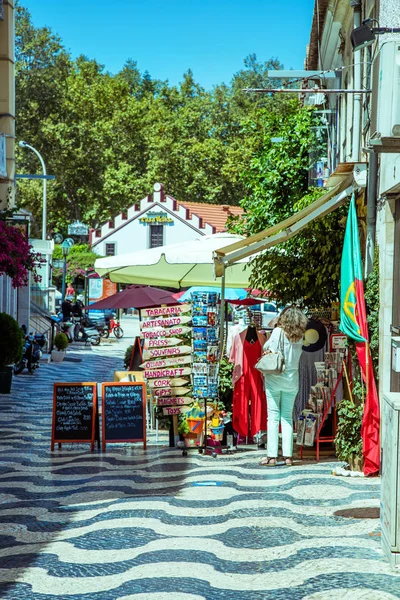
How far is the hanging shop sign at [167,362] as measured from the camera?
449 inches

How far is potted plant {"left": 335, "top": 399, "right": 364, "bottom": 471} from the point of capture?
9.51 metres

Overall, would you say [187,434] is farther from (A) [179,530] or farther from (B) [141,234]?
(B) [141,234]

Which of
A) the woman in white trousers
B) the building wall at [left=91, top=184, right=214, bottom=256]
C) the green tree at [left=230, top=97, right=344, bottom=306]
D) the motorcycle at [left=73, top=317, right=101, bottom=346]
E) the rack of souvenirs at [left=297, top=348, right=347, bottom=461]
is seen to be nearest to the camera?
the woman in white trousers

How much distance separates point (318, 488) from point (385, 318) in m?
1.80

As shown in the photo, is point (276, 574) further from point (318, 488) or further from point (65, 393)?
point (65, 393)

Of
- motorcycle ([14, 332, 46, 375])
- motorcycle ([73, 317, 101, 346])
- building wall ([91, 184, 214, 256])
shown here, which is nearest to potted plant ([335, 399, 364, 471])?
Answer: motorcycle ([14, 332, 46, 375])

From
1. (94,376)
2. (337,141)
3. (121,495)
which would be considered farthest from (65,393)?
(94,376)

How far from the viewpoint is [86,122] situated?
6184 centimetres

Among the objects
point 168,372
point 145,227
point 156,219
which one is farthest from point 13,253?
point 145,227

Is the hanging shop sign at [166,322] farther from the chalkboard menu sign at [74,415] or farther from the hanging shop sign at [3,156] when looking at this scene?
the hanging shop sign at [3,156]

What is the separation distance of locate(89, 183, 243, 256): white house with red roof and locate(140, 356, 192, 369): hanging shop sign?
5125cm

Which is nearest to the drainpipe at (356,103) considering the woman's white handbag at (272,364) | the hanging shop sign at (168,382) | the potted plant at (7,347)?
the woman's white handbag at (272,364)

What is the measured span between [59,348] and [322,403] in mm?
16781

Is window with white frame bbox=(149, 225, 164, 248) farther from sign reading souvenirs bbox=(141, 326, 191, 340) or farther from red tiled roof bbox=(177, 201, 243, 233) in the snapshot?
sign reading souvenirs bbox=(141, 326, 191, 340)
